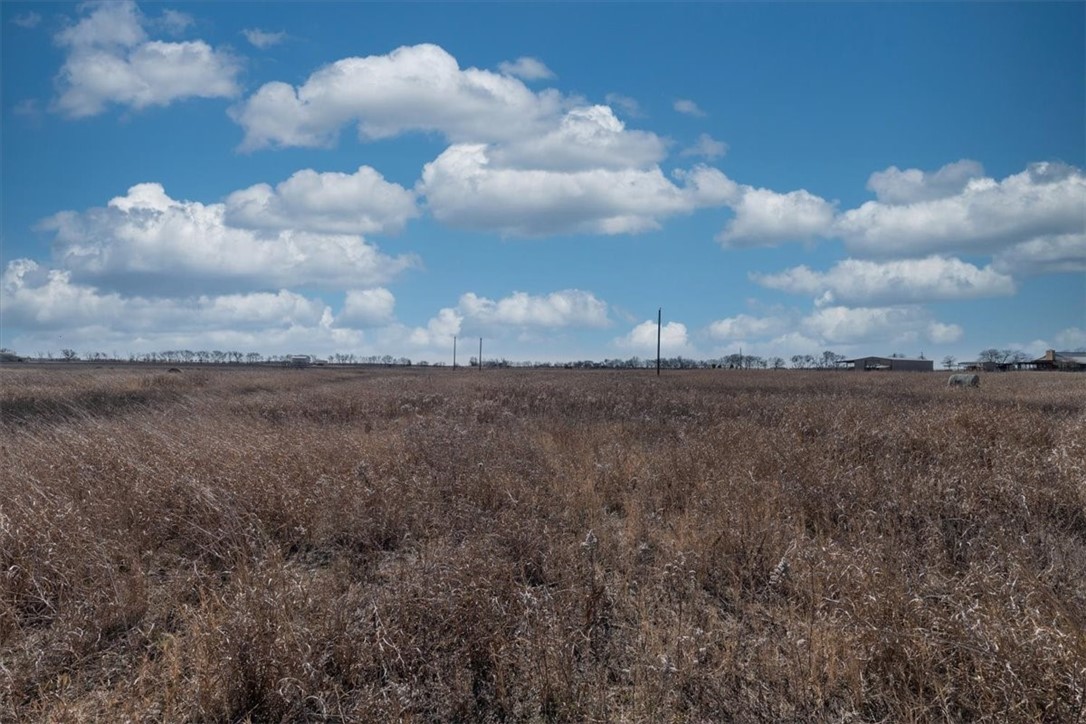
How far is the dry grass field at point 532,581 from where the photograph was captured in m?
4.11

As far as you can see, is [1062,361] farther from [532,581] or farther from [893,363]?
[532,581]

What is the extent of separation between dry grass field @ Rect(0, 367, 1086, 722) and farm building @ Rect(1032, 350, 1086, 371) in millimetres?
100843

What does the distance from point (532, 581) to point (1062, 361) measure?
113 meters

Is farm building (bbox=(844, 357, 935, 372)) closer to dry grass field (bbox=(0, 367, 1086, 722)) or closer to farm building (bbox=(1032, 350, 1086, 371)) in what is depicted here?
farm building (bbox=(1032, 350, 1086, 371))

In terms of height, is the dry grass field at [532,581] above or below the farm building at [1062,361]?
below

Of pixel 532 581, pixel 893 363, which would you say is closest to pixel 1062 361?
pixel 893 363

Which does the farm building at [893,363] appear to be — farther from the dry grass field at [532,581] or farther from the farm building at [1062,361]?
the dry grass field at [532,581]

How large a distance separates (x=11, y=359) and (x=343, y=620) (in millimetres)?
95148

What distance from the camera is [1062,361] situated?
93625 mm

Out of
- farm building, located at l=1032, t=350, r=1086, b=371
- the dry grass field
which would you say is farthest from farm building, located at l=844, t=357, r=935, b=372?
the dry grass field

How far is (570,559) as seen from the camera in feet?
19.6

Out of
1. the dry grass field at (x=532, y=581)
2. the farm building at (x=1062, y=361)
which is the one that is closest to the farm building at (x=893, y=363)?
the farm building at (x=1062, y=361)

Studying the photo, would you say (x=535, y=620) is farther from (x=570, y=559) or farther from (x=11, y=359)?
(x=11, y=359)

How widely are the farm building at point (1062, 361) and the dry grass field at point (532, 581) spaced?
3970 inches
